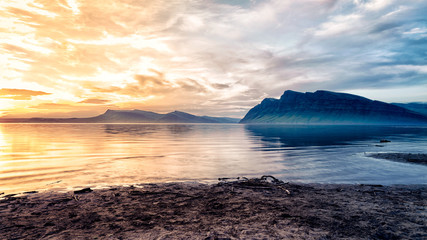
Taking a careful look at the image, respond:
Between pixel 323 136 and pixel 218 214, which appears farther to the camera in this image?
pixel 323 136

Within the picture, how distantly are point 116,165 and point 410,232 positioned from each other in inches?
824

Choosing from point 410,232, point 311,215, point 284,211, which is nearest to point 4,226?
point 284,211

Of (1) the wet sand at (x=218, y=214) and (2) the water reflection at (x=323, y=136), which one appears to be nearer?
(1) the wet sand at (x=218, y=214)

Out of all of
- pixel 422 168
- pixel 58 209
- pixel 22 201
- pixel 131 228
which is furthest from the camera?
pixel 422 168

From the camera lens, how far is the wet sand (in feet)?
23.5

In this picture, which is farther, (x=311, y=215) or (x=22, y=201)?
(x=22, y=201)

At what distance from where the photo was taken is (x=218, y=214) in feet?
28.9

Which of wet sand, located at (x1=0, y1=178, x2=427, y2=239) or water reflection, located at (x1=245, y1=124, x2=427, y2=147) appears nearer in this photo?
wet sand, located at (x1=0, y1=178, x2=427, y2=239)

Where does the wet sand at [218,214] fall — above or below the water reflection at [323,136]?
above

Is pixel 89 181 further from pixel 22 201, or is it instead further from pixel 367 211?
pixel 367 211

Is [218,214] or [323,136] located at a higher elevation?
[218,214]

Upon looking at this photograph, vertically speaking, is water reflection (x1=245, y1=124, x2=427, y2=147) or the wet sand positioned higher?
the wet sand

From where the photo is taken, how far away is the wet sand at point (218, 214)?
7.16 meters

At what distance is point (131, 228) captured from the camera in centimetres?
748
